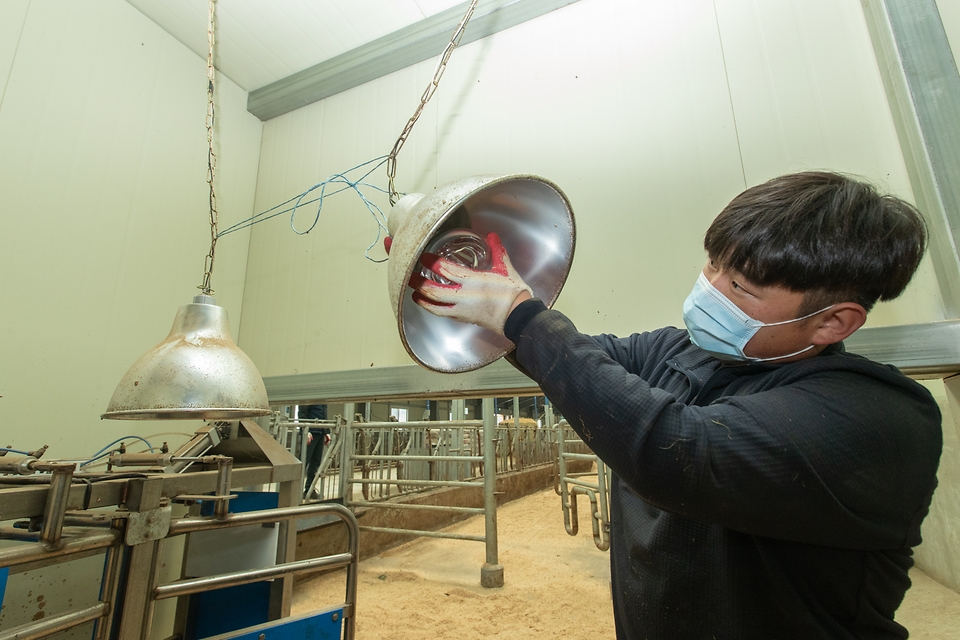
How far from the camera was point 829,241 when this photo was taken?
2.10ft

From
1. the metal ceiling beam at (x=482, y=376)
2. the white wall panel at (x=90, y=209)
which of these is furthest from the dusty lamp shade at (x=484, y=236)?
the white wall panel at (x=90, y=209)

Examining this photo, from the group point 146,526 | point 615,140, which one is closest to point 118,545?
point 146,526

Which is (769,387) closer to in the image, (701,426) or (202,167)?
(701,426)

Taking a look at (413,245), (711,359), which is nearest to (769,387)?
(711,359)

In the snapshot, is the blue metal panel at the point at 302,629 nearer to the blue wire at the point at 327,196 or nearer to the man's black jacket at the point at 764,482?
the man's black jacket at the point at 764,482

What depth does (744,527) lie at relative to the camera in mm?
549

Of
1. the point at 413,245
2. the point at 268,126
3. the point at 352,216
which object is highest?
the point at 268,126

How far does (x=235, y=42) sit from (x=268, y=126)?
0.43 metres

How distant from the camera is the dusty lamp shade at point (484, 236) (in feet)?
2.34

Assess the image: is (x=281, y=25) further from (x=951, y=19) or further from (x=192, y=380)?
(x=951, y=19)

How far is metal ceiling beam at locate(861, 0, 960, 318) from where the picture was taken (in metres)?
1.18

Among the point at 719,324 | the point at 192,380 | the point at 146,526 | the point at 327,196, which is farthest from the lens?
the point at 327,196

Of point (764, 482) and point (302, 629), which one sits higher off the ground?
point (764, 482)

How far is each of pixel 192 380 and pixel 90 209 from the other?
1243 millimetres
